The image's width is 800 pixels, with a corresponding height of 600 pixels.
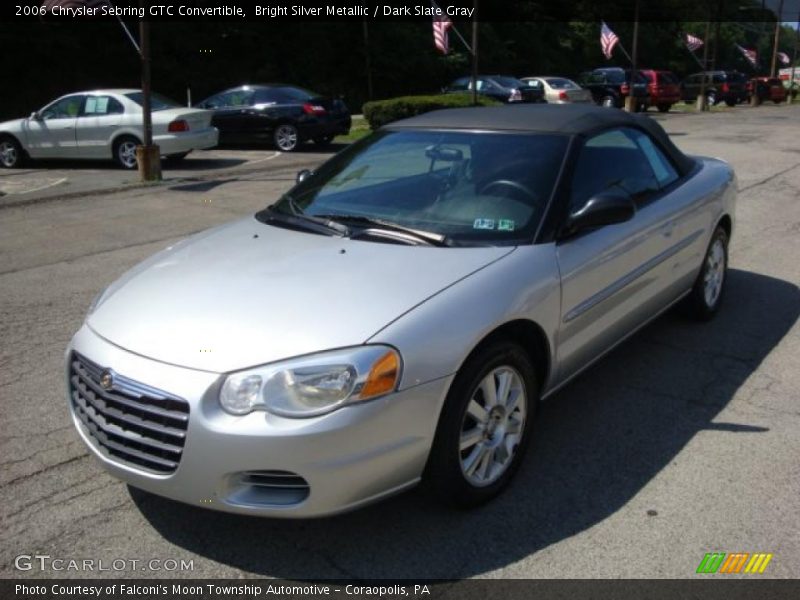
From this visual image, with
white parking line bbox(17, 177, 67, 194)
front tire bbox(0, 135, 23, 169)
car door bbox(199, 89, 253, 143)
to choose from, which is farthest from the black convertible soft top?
car door bbox(199, 89, 253, 143)

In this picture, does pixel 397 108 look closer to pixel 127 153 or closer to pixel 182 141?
pixel 182 141

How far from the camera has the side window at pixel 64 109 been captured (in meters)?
14.3

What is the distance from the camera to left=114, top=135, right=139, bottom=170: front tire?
13.8m

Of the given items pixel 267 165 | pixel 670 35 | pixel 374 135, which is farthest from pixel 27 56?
pixel 670 35

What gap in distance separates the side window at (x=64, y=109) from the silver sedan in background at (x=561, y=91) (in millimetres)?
15960

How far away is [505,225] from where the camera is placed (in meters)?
3.55

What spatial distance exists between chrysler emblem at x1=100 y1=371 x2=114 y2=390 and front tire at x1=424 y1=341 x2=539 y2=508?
1.18 m

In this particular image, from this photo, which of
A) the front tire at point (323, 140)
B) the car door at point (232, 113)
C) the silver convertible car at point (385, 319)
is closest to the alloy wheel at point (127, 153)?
the car door at point (232, 113)

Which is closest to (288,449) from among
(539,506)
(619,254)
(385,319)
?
(385,319)

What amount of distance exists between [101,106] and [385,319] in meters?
12.8

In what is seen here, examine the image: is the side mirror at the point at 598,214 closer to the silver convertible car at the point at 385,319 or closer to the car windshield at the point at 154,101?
the silver convertible car at the point at 385,319

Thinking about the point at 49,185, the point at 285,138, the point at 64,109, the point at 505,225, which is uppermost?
the point at 505,225

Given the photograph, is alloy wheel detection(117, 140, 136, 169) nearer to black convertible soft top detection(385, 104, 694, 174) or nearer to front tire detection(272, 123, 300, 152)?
front tire detection(272, 123, 300, 152)

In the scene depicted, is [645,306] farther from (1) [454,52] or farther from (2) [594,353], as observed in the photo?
(1) [454,52]
